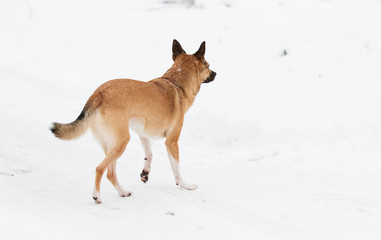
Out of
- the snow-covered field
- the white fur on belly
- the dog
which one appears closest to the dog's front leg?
the dog

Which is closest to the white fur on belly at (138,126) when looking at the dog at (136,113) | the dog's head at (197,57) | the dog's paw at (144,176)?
the dog at (136,113)

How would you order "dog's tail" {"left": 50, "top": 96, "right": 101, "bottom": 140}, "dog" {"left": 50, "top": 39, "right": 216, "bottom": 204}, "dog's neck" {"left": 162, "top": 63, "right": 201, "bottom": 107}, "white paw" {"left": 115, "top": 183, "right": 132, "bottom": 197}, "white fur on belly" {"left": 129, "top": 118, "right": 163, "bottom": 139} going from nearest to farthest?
"dog's tail" {"left": 50, "top": 96, "right": 101, "bottom": 140}
"dog" {"left": 50, "top": 39, "right": 216, "bottom": 204}
"white fur on belly" {"left": 129, "top": 118, "right": 163, "bottom": 139}
"white paw" {"left": 115, "top": 183, "right": 132, "bottom": 197}
"dog's neck" {"left": 162, "top": 63, "right": 201, "bottom": 107}

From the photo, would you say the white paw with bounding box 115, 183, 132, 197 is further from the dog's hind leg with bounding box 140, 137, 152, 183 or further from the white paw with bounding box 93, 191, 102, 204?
the dog's hind leg with bounding box 140, 137, 152, 183

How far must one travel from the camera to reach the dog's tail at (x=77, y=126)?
4.09 m

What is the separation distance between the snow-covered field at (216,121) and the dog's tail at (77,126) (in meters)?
0.72

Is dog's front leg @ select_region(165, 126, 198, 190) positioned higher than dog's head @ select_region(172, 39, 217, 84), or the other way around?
dog's head @ select_region(172, 39, 217, 84)

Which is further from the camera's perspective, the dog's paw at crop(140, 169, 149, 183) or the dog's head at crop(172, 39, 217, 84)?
the dog's head at crop(172, 39, 217, 84)

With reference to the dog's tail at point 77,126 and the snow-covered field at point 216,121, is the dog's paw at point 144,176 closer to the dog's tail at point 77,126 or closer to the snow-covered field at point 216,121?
the snow-covered field at point 216,121

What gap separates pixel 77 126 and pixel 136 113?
2.18ft

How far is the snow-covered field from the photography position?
4199 mm

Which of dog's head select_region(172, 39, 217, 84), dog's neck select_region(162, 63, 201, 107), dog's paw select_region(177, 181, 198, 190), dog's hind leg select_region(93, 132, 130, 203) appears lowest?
dog's paw select_region(177, 181, 198, 190)

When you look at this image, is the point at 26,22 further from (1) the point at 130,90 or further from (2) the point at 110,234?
(2) the point at 110,234

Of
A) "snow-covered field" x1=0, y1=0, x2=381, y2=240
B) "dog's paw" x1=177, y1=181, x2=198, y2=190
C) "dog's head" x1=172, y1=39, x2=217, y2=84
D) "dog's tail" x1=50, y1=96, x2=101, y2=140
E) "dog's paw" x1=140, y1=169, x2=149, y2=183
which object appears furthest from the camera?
"dog's head" x1=172, y1=39, x2=217, y2=84

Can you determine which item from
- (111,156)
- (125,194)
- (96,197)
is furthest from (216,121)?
(96,197)
